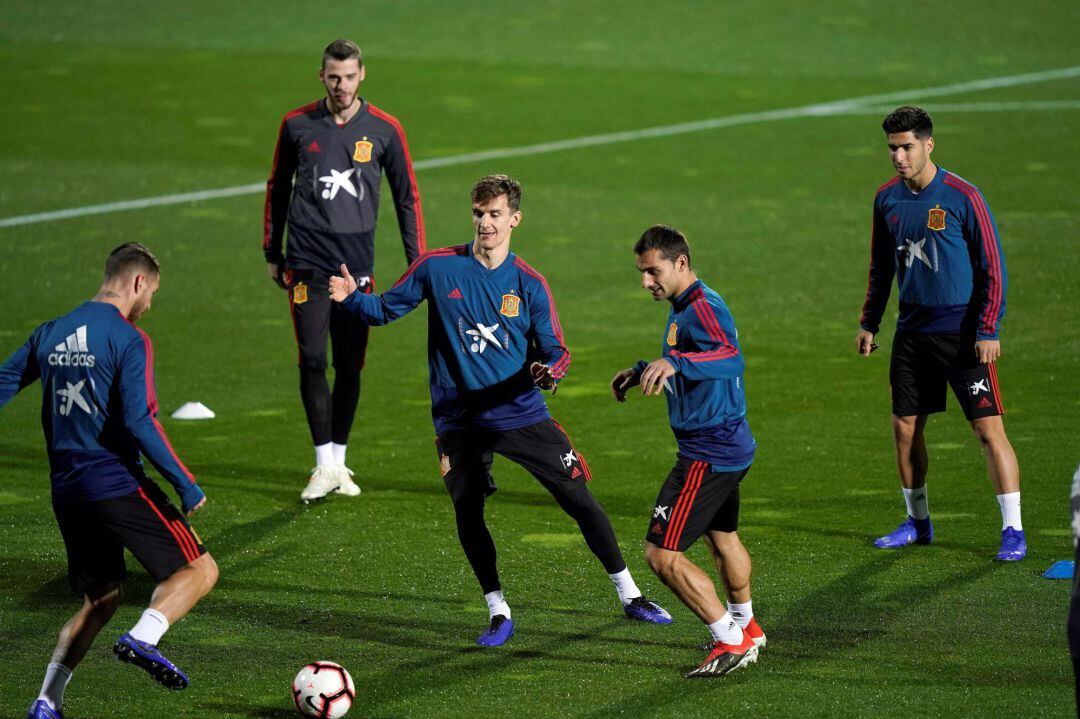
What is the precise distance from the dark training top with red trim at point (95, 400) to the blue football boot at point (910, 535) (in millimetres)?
3965

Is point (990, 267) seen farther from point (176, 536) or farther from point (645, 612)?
point (176, 536)

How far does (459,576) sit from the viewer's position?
8.55 meters

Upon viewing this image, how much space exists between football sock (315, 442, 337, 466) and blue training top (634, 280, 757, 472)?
135 inches

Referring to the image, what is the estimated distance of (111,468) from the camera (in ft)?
21.5

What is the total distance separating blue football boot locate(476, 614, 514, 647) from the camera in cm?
747

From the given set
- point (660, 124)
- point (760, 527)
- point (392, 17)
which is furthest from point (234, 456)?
point (392, 17)

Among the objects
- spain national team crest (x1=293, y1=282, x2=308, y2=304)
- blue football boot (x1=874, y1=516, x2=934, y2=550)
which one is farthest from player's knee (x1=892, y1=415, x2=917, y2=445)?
spain national team crest (x1=293, y1=282, x2=308, y2=304)

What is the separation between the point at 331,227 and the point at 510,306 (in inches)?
108

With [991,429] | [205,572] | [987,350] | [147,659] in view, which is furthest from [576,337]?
[147,659]

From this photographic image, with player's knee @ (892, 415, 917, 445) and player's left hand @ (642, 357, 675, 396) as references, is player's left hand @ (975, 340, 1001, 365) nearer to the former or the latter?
player's knee @ (892, 415, 917, 445)

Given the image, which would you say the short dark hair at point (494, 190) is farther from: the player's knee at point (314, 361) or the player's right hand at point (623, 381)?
the player's knee at point (314, 361)

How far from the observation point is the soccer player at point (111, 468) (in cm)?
643

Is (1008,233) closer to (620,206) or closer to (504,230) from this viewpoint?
(620,206)

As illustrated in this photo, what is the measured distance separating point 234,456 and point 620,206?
882cm
